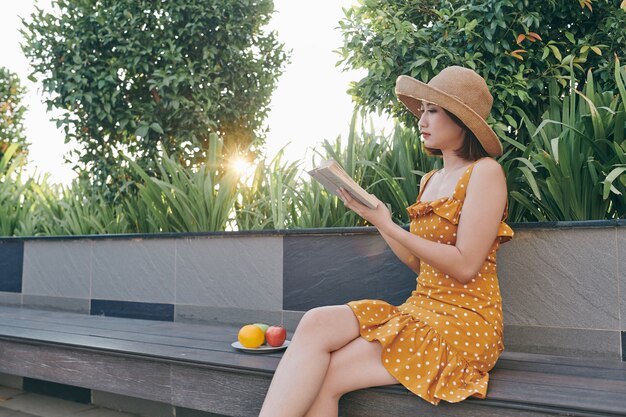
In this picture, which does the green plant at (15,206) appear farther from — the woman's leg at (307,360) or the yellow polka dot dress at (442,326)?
the yellow polka dot dress at (442,326)

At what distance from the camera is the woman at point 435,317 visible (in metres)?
1.71

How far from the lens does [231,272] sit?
3.12m

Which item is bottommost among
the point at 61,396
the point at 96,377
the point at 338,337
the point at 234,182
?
the point at 61,396

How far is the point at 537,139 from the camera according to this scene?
8.41 feet

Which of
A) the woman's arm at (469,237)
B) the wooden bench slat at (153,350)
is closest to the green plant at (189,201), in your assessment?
the wooden bench slat at (153,350)

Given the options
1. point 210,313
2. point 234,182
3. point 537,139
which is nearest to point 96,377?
point 210,313

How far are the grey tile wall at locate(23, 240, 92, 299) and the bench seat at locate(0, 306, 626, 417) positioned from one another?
497 mm

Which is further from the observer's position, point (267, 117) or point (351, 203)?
point (267, 117)

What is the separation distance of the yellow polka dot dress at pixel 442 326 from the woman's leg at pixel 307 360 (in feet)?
0.21

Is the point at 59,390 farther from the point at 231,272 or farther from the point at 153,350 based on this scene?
the point at 153,350

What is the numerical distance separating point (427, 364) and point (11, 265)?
3.55m

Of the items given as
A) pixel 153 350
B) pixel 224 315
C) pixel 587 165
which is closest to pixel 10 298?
pixel 224 315

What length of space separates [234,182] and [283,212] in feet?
1.69

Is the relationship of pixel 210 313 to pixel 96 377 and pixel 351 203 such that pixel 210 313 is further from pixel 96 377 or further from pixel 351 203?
pixel 351 203
